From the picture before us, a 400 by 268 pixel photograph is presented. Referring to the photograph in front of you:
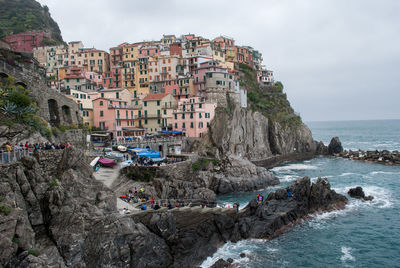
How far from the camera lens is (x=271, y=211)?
3353 centimetres

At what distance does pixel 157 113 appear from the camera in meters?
67.1

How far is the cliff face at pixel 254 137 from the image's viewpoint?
62469 millimetres

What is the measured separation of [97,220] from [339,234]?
24031 millimetres

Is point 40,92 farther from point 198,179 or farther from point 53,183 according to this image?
point 198,179

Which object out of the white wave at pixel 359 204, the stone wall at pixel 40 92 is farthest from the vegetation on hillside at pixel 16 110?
the white wave at pixel 359 204

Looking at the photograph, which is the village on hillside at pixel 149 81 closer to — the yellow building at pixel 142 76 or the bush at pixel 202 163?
the yellow building at pixel 142 76

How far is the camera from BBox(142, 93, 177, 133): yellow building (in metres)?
66.6

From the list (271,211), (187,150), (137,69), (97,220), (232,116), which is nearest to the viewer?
(97,220)

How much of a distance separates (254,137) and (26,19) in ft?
328

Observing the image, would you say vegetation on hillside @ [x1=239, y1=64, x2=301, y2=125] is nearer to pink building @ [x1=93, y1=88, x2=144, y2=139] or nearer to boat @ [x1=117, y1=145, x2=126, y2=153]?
pink building @ [x1=93, y1=88, x2=144, y2=139]

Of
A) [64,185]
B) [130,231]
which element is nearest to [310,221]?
[130,231]

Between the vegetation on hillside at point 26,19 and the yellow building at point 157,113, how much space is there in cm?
5596

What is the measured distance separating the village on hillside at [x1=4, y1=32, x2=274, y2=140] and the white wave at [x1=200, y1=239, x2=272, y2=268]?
3598cm

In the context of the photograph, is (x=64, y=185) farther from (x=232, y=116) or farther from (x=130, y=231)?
(x=232, y=116)
